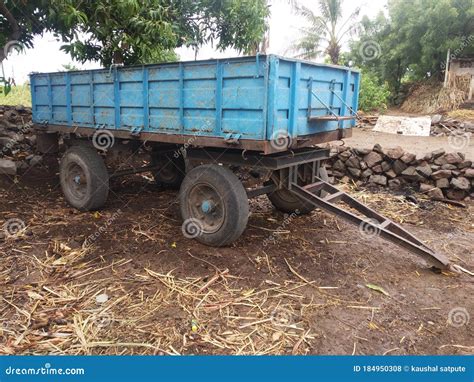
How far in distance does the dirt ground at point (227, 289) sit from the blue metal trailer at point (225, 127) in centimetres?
38

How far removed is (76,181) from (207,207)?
2490mm

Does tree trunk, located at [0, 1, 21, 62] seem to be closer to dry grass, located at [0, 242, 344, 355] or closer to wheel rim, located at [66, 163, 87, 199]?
wheel rim, located at [66, 163, 87, 199]

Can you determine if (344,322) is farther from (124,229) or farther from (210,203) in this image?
(124,229)

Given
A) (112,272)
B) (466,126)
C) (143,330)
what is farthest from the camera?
(466,126)

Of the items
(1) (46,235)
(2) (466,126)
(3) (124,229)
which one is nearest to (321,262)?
(3) (124,229)

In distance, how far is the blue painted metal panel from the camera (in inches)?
150

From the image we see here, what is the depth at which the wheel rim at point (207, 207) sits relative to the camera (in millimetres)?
4449

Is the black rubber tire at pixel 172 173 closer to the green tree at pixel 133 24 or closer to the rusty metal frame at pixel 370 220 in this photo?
the green tree at pixel 133 24

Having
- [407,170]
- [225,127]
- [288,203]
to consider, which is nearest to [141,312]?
[225,127]

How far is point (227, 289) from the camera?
3.75m

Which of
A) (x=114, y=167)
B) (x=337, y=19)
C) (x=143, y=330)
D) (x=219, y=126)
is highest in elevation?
(x=337, y=19)

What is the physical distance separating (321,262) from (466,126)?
11321 mm

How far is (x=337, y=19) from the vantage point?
17.8m

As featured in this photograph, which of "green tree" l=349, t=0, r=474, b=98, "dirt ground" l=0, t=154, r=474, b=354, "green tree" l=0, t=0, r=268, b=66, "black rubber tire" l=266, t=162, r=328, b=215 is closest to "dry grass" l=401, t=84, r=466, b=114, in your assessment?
"green tree" l=349, t=0, r=474, b=98
